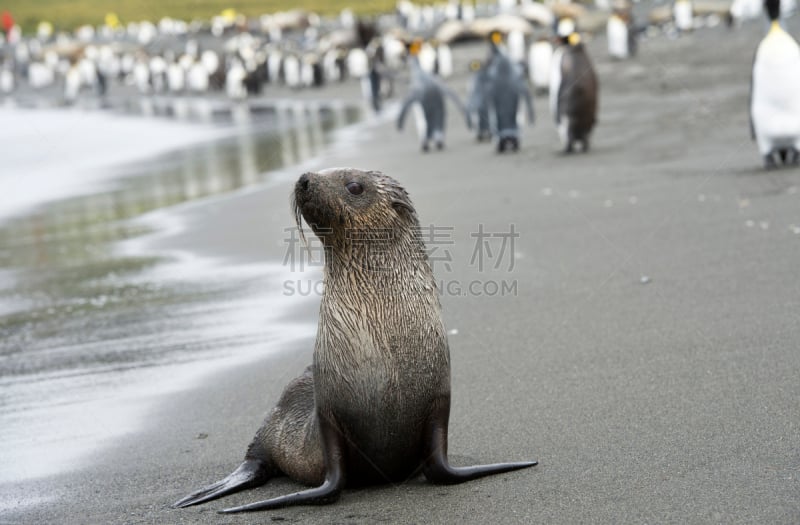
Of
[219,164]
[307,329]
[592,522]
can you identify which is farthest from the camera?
[219,164]

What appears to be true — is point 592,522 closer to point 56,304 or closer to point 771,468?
point 771,468

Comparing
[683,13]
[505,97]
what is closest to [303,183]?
[505,97]

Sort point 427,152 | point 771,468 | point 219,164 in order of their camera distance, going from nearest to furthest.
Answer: point 771,468 → point 427,152 → point 219,164

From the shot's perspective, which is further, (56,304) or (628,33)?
(628,33)

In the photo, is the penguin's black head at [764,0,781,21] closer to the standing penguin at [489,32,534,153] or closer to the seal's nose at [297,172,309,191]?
the standing penguin at [489,32,534,153]

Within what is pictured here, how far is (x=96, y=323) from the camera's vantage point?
7.00 m

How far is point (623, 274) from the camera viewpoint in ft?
22.6

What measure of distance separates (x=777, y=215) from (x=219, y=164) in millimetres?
12060

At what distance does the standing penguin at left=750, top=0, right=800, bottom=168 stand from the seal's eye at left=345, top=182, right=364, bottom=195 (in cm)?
764

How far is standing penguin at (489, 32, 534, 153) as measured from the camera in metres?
15.5

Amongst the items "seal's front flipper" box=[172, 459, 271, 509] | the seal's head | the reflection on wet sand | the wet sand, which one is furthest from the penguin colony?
"seal's front flipper" box=[172, 459, 271, 509]

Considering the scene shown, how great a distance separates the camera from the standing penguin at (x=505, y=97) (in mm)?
15492

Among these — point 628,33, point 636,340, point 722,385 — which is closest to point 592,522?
point 722,385

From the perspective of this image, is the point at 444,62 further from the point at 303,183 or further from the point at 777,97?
the point at 303,183
